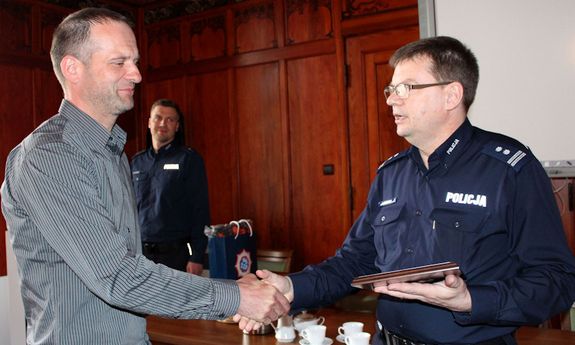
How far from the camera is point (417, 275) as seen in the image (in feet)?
4.50

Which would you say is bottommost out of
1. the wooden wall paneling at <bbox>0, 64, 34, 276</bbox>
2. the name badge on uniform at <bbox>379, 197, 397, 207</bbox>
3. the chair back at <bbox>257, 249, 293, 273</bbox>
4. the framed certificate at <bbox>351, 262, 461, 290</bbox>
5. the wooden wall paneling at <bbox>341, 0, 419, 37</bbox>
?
the chair back at <bbox>257, 249, 293, 273</bbox>

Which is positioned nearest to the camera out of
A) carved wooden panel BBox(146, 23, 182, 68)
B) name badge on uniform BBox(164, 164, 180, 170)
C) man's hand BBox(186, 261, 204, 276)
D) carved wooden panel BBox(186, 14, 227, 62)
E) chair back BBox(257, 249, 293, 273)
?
chair back BBox(257, 249, 293, 273)

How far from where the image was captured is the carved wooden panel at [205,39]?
5547 mm

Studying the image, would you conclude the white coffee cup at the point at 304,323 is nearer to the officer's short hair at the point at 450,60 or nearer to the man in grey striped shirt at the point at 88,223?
the man in grey striped shirt at the point at 88,223

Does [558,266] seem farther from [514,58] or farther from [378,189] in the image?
[514,58]

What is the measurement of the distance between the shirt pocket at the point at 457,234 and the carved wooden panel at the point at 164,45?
458 centimetres

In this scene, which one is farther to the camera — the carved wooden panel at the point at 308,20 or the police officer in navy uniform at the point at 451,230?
the carved wooden panel at the point at 308,20

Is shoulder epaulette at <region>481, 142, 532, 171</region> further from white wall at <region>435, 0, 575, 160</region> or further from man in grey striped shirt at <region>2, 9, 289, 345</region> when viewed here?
white wall at <region>435, 0, 575, 160</region>

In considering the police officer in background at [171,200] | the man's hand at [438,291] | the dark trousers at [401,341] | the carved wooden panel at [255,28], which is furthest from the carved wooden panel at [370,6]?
the man's hand at [438,291]

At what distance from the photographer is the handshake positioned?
1741 mm

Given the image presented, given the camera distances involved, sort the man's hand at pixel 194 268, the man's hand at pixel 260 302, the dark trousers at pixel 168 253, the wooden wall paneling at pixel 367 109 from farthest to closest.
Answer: the wooden wall paneling at pixel 367 109
the dark trousers at pixel 168 253
the man's hand at pixel 194 268
the man's hand at pixel 260 302

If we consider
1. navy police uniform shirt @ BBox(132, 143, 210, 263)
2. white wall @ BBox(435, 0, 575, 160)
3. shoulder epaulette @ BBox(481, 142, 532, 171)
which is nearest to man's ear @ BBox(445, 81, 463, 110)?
shoulder epaulette @ BBox(481, 142, 532, 171)

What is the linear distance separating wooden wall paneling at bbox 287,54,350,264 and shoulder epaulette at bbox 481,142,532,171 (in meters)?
3.13

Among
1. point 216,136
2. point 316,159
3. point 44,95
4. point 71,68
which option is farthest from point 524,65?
point 44,95
